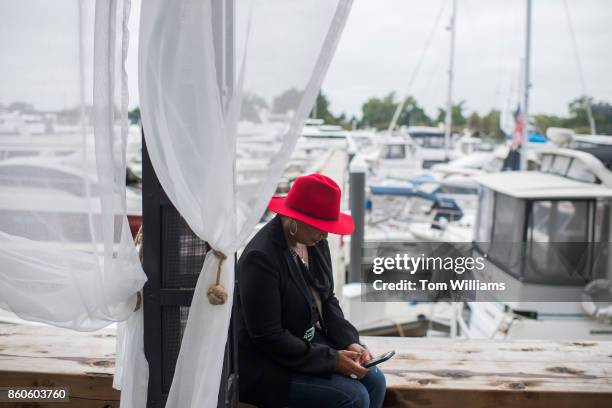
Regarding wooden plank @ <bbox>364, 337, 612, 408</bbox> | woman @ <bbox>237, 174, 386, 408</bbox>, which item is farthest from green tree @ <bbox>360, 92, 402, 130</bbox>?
woman @ <bbox>237, 174, 386, 408</bbox>

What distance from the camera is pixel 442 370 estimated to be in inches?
112

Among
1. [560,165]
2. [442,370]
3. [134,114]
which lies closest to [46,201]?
[134,114]

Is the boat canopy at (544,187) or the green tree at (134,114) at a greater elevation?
the green tree at (134,114)

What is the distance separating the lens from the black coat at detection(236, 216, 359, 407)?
2271mm

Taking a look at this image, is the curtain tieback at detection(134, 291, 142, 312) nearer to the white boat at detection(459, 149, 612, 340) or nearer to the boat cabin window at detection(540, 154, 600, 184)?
the white boat at detection(459, 149, 612, 340)

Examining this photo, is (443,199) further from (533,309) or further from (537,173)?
(533,309)

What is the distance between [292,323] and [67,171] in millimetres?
1019

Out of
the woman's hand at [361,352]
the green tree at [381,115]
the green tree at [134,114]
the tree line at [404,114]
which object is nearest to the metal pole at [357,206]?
the tree line at [404,114]

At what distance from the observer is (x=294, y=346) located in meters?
2.30

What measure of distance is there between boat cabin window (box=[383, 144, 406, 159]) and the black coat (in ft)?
51.9

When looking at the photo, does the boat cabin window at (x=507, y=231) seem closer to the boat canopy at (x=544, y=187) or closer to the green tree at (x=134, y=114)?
the boat canopy at (x=544, y=187)

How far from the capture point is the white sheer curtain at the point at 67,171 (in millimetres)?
2061

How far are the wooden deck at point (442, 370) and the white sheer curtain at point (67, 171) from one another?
60cm

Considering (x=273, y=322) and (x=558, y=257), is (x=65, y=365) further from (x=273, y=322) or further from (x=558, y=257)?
(x=558, y=257)
